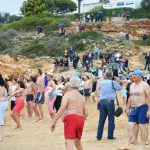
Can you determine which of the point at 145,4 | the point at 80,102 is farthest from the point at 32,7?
the point at 80,102

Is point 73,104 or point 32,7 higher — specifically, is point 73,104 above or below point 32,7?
below

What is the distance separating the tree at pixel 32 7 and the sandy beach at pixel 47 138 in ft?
191

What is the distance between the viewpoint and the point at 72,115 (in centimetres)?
862

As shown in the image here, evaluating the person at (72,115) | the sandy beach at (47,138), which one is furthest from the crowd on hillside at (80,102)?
the sandy beach at (47,138)

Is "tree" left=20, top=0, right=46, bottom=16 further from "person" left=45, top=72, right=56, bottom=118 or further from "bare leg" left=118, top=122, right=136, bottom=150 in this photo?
"bare leg" left=118, top=122, right=136, bottom=150

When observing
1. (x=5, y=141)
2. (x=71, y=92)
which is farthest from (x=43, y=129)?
(x=71, y=92)

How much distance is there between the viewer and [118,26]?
194 ft

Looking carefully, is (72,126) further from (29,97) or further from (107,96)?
(29,97)

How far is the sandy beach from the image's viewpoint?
1149 centimetres

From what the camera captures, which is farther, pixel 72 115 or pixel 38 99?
pixel 38 99

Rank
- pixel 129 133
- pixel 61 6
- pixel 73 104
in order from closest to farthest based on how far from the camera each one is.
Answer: pixel 73 104, pixel 129 133, pixel 61 6

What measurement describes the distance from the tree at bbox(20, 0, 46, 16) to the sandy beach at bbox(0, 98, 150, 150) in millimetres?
58209

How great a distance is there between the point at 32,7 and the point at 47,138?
6374 centimetres

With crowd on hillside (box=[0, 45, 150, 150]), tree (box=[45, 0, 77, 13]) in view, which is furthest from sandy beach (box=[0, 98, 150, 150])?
tree (box=[45, 0, 77, 13])
